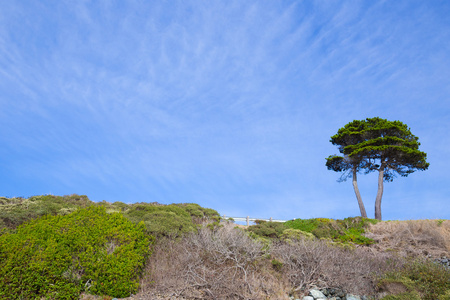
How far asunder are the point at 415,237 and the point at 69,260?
13.2m

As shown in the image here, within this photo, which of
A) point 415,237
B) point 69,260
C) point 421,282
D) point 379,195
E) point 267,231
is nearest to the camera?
point 69,260

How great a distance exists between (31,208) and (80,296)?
264 inches

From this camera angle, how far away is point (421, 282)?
6547mm

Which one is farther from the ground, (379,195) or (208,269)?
(379,195)

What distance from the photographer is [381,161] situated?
2428 cm

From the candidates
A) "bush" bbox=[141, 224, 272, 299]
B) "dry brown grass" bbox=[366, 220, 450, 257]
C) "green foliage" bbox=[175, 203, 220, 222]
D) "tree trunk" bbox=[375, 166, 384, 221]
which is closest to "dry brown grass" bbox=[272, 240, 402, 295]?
"bush" bbox=[141, 224, 272, 299]

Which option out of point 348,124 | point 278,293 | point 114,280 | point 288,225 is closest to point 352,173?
point 348,124

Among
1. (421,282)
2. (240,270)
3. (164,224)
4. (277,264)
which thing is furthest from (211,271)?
(421,282)

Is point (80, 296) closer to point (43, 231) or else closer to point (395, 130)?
point (43, 231)

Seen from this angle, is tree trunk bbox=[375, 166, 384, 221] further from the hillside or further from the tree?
the hillside

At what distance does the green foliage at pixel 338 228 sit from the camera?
1368 centimetres

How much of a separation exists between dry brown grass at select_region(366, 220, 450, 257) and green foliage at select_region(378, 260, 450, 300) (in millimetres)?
4978

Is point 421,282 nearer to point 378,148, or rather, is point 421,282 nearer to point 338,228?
point 338,228

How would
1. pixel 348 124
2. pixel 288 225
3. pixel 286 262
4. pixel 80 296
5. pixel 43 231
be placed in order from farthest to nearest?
pixel 348 124 < pixel 288 225 < pixel 286 262 < pixel 43 231 < pixel 80 296
